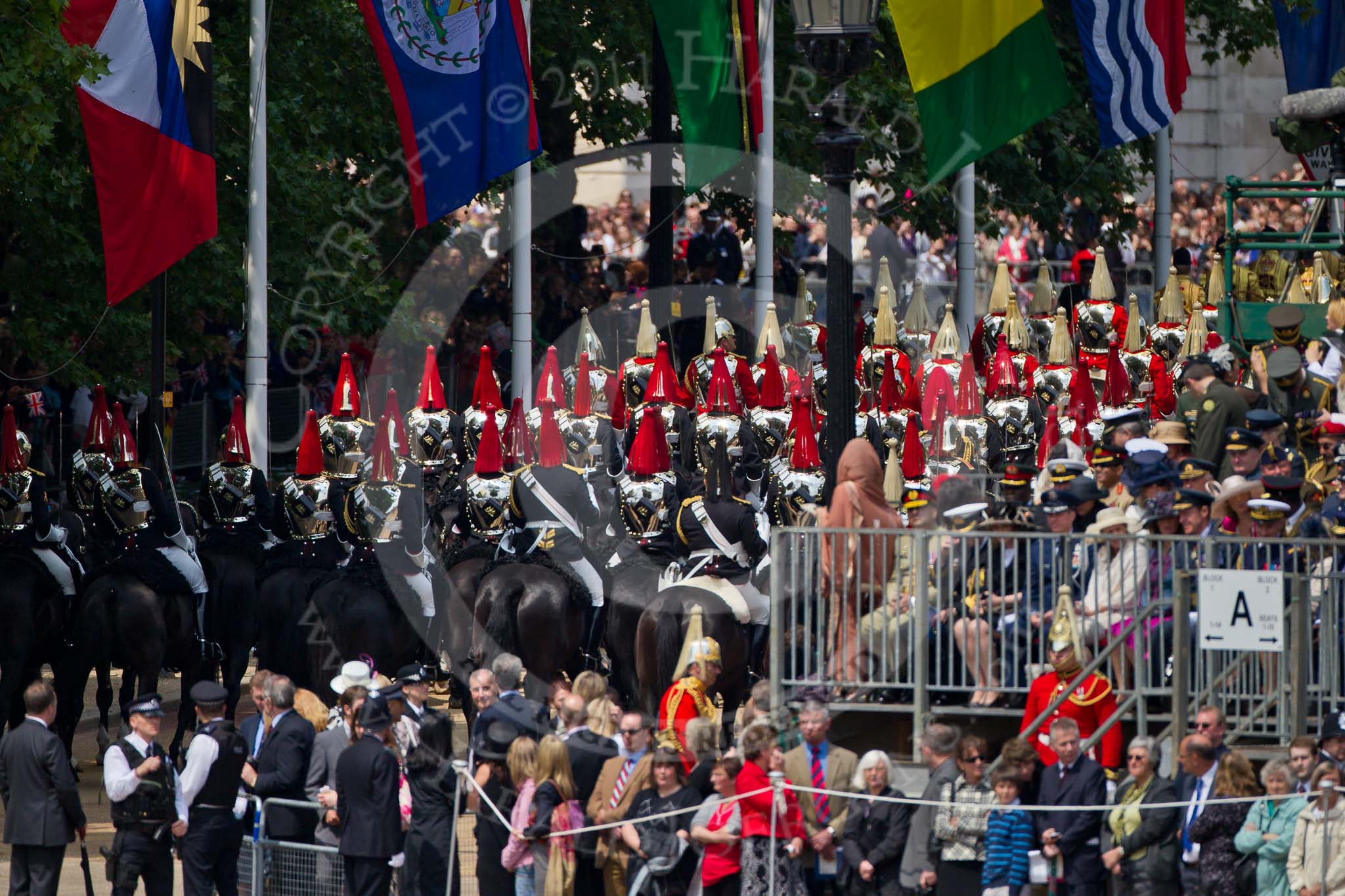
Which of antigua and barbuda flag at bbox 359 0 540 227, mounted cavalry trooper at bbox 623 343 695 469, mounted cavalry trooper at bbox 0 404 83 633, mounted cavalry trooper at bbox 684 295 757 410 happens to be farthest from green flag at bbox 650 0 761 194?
mounted cavalry trooper at bbox 0 404 83 633

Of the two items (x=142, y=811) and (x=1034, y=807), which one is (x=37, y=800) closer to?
(x=142, y=811)

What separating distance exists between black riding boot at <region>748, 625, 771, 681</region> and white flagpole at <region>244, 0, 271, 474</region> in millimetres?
6534

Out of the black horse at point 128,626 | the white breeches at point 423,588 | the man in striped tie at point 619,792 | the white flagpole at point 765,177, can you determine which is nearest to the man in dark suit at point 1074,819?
the man in striped tie at point 619,792

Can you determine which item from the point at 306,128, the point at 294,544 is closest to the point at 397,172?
the point at 306,128

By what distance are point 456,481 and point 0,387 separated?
409 centimetres

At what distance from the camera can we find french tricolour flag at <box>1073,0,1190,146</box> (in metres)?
25.2

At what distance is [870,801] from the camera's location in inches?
543

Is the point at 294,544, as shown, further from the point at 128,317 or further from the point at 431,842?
the point at 431,842

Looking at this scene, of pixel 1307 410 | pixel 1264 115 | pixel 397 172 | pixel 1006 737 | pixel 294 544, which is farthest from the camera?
pixel 1264 115

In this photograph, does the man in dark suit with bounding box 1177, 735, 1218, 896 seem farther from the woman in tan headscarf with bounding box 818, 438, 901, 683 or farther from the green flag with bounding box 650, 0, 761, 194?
the green flag with bounding box 650, 0, 761, 194

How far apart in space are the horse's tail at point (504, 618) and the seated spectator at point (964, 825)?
21.7 ft

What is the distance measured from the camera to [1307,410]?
16.7m

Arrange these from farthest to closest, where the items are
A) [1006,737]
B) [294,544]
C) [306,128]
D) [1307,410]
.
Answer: [306,128], [294,544], [1307,410], [1006,737]

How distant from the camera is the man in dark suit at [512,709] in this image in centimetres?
1537
